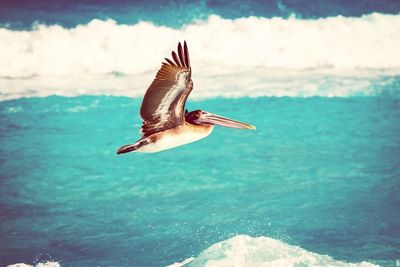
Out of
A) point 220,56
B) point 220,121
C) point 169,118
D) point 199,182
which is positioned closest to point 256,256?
point 199,182

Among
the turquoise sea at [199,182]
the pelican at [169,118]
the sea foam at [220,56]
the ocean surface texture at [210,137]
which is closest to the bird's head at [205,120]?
the pelican at [169,118]

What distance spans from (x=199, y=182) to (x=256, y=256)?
1415 millimetres

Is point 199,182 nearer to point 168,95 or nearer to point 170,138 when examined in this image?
point 170,138

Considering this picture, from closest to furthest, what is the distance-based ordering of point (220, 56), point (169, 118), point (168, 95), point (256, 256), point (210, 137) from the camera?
1. point (168, 95)
2. point (169, 118)
3. point (256, 256)
4. point (220, 56)
5. point (210, 137)

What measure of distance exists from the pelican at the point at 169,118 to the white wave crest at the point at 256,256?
1969 mm

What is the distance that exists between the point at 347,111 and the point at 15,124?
150 inches

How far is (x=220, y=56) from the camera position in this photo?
6.03 metres

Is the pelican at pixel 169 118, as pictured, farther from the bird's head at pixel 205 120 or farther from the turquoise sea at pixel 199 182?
the turquoise sea at pixel 199 182

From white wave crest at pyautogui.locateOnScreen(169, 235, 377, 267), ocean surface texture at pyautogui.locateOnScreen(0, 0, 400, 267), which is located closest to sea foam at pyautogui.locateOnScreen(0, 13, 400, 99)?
ocean surface texture at pyautogui.locateOnScreen(0, 0, 400, 267)

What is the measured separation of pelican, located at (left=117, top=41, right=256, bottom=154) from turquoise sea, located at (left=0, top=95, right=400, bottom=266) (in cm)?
218

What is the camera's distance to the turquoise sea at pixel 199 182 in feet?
17.1

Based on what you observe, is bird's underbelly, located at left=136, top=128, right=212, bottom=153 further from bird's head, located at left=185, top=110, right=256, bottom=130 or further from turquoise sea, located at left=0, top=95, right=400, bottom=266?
turquoise sea, located at left=0, top=95, right=400, bottom=266

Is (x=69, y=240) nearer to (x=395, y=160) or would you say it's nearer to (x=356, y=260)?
(x=356, y=260)

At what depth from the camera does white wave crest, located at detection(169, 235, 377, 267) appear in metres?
4.83
